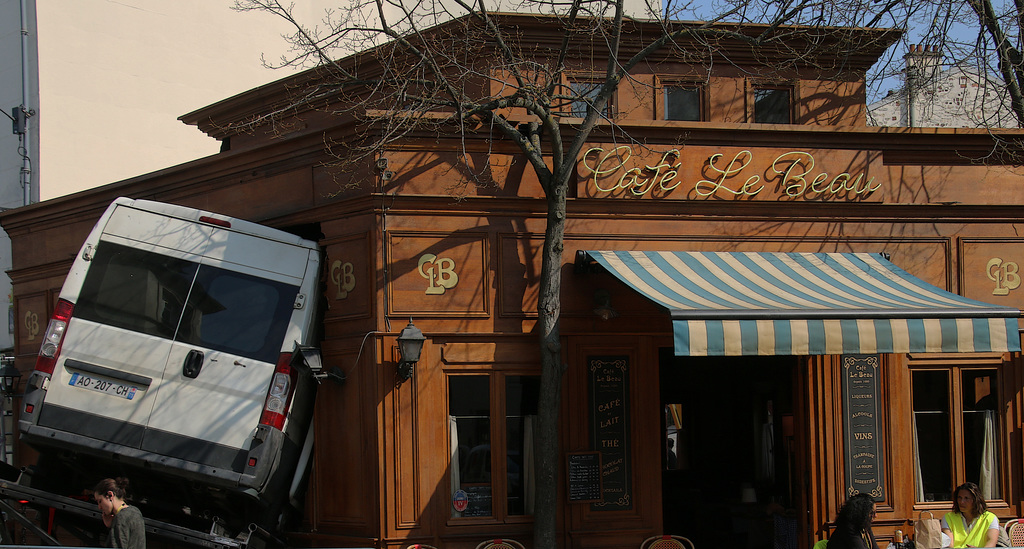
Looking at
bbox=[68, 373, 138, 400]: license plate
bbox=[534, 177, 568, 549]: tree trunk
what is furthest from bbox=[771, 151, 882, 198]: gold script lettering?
bbox=[68, 373, 138, 400]: license plate

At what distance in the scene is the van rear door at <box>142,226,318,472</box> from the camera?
331 inches

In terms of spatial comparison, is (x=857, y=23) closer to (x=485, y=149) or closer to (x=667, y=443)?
(x=485, y=149)

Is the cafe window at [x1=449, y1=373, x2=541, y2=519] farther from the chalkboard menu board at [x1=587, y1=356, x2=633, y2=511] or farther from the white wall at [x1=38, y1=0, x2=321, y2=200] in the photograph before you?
the white wall at [x1=38, y1=0, x2=321, y2=200]

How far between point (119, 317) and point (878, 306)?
23.6 feet

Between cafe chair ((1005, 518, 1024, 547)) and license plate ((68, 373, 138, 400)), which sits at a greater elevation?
license plate ((68, 373, 138, 400))

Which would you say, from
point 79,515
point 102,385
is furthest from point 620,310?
point 79,515

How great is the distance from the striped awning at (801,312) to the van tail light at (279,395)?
10.9 ft

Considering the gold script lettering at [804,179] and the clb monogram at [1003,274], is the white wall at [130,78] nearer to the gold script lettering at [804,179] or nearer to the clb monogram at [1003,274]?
the gold script lettering at [804,179]

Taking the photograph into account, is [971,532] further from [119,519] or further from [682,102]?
[119,519]

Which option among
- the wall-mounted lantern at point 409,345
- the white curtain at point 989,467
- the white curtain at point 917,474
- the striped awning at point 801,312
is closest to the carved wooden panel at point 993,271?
the striped awning at point 801,312

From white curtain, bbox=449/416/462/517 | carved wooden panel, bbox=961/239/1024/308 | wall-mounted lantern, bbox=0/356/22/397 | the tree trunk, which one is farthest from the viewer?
wall-mounted lantern, bbox=0/356/22/397

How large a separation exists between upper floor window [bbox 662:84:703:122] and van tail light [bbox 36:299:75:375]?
761 centimetres

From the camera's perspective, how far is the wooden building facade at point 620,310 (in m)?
9.52

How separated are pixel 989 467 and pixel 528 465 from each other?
17.8 ft
